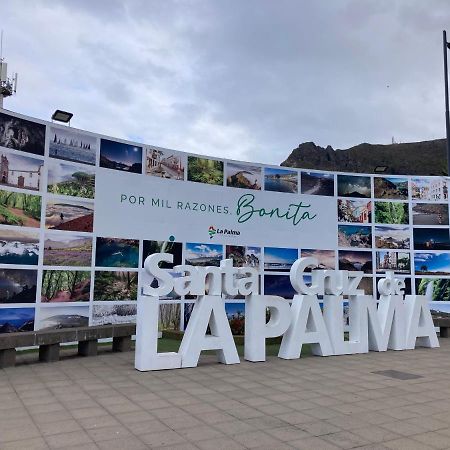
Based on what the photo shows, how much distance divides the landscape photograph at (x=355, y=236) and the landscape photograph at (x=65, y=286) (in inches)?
302

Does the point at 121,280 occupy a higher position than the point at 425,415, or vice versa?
the point at 121,280

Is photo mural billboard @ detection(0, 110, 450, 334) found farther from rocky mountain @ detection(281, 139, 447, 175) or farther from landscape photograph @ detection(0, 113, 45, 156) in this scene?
rocky mountain @ detection(281, 139, 447, 175)

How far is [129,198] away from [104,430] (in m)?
7.32

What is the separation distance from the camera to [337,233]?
14469 mm

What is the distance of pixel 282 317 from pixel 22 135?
6.31 meters

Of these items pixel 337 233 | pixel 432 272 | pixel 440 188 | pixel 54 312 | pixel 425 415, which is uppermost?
pixel 440 188

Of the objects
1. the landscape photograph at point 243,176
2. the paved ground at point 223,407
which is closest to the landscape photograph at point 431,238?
the landscape photograph at point 243,176

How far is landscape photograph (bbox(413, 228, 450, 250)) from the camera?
592 inches

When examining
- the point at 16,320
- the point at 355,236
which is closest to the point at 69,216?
the point at 16,320

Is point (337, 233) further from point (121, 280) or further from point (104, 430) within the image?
point (104, 430)

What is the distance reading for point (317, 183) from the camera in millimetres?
14430

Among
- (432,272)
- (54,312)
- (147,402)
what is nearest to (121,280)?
(54,312)

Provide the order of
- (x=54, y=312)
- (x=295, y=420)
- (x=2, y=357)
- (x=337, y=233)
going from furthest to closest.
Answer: (x=337, y=233) < (x=54, y=312) < (x=2, y=357) < (x=295, y=420)

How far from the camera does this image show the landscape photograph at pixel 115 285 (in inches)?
428
